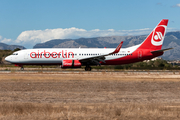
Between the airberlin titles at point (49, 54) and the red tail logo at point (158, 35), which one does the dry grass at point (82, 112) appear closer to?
the airberlin titles at point (49, 54)

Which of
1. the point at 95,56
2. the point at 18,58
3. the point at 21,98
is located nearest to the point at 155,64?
the point at 95,56

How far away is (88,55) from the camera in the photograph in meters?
40.1

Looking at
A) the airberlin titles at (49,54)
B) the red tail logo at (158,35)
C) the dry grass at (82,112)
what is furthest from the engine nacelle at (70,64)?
the dry grass at (82,112)

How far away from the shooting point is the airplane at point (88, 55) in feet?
127

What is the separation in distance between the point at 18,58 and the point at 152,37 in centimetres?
2129

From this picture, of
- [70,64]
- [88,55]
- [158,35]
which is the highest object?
[158,35]

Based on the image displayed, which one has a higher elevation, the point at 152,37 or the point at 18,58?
the point at 152,37

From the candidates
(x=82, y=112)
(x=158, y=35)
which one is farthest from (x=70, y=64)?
(x=82, y=112)

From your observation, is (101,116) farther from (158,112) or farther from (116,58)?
(116,58)

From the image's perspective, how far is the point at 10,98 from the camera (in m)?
13.9

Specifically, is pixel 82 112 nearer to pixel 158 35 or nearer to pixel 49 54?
pixel 49 54

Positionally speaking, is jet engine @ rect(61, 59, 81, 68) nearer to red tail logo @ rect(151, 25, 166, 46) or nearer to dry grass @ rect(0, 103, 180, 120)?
red tail logo @ rect(151, 25, 166, 46)

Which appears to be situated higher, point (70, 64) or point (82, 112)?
point (70, 64)

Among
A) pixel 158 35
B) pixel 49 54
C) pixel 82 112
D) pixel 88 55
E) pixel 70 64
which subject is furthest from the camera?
pixel 158 35
